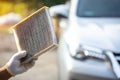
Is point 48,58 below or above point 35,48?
below

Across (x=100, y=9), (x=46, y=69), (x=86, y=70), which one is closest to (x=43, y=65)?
(x=46, y=69)

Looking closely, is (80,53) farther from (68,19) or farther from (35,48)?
(35,48)

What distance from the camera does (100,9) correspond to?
563 cm

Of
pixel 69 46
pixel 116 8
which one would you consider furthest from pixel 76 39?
pixel 116 8

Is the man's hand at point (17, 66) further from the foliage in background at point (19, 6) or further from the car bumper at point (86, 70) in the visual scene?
the car bumper at point (86, 70)

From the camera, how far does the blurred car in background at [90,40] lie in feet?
14.9

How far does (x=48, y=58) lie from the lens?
7492 millimetres

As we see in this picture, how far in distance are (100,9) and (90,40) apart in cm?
89

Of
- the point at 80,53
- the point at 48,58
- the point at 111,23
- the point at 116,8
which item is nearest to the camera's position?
the point at 80,53

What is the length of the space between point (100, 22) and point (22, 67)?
9.70 ft

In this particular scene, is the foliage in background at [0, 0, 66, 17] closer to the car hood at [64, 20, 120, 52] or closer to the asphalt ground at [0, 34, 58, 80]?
the car hood at [64, 20, 120, 52]

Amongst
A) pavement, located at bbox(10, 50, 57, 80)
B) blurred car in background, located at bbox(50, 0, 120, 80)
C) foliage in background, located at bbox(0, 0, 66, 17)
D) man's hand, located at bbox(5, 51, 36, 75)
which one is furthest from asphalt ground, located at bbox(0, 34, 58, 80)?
man's hand, located at bbox(5, 51, 36, 75)

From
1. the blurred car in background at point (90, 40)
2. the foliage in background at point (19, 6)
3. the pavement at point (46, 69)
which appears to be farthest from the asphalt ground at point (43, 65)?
the foliage in background at point (19, 6)

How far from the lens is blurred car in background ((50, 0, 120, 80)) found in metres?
4.53
